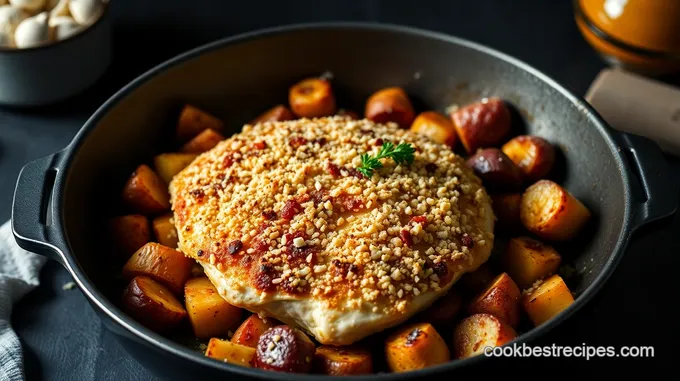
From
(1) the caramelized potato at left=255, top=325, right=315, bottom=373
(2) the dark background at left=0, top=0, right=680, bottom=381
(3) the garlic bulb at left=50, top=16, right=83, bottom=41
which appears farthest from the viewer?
(3) the garlic bulb at left=50, top=16, right=83, bottom=41

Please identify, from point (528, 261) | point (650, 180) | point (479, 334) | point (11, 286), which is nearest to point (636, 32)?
point (650, 180)

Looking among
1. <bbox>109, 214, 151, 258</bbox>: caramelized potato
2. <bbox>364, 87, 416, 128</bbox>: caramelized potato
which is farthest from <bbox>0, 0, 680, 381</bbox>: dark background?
<bbox>364, 87, 416, 128</bbox>: caramelized potato

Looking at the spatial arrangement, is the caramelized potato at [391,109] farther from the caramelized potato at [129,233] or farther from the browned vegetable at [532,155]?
the caramelized potato at [129,233]

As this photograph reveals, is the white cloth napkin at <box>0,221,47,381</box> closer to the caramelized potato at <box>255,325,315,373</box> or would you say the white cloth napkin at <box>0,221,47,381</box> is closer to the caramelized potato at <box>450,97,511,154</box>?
the caramelized potato at <box>255,325,315,373</box>

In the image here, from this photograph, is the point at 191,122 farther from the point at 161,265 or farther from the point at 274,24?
the point at 274,24

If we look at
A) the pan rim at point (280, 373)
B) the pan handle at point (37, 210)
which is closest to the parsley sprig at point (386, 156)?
the pan rim at point (280, 373)

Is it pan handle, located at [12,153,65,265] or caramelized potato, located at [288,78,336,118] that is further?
caramelized potato, located at [288,78,336,118]
